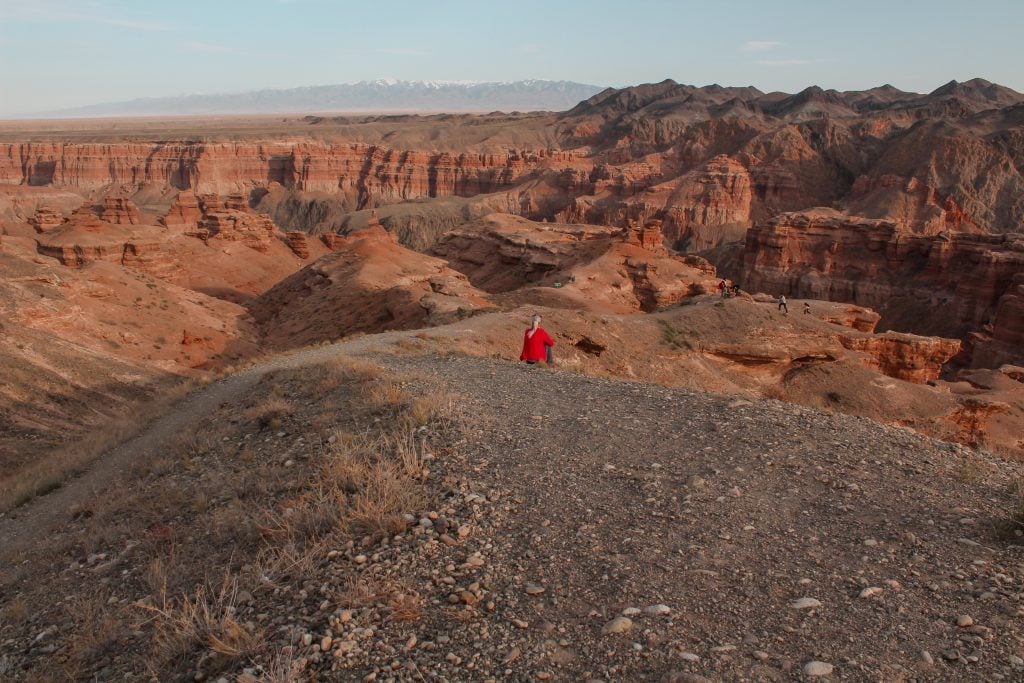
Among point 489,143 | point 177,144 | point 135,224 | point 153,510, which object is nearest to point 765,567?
point 153,510

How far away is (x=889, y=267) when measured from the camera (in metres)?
51.2

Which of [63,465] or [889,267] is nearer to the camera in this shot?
[63,465]

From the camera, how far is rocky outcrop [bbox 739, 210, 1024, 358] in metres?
43.7

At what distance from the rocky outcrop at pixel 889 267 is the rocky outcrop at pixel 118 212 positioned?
143 ft

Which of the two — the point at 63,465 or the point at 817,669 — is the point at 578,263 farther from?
the point at 817,669

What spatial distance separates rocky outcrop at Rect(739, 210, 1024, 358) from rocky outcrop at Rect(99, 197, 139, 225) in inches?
1714

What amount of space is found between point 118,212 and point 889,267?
170ft

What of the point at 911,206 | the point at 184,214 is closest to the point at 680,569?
the point at 184,214

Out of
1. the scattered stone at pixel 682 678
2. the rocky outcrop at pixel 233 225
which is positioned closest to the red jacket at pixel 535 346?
the scattered stone at pixel 682 678

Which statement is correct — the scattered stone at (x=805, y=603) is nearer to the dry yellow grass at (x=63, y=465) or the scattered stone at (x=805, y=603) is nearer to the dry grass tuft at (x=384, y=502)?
the dry grass tuft at (x=384, y=502)

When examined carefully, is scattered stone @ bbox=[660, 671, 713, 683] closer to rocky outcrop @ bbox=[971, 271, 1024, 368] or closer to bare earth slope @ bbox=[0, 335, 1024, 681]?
bare earth slope @ bbox=[0, 335, 1024, 681]

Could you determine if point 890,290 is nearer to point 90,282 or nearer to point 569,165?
point 90,282

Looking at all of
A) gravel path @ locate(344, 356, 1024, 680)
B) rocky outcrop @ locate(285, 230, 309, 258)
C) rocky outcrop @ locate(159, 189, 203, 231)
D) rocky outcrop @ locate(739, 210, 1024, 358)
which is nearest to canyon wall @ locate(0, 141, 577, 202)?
rocky outcrop @ locate(159, 189, 203, 231)

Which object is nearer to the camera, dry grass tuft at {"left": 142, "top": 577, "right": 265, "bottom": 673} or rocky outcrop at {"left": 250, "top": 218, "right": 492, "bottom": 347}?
dry grass tuft at {"left": 142, "top": 577, "right": 265, "bottom": 673}
